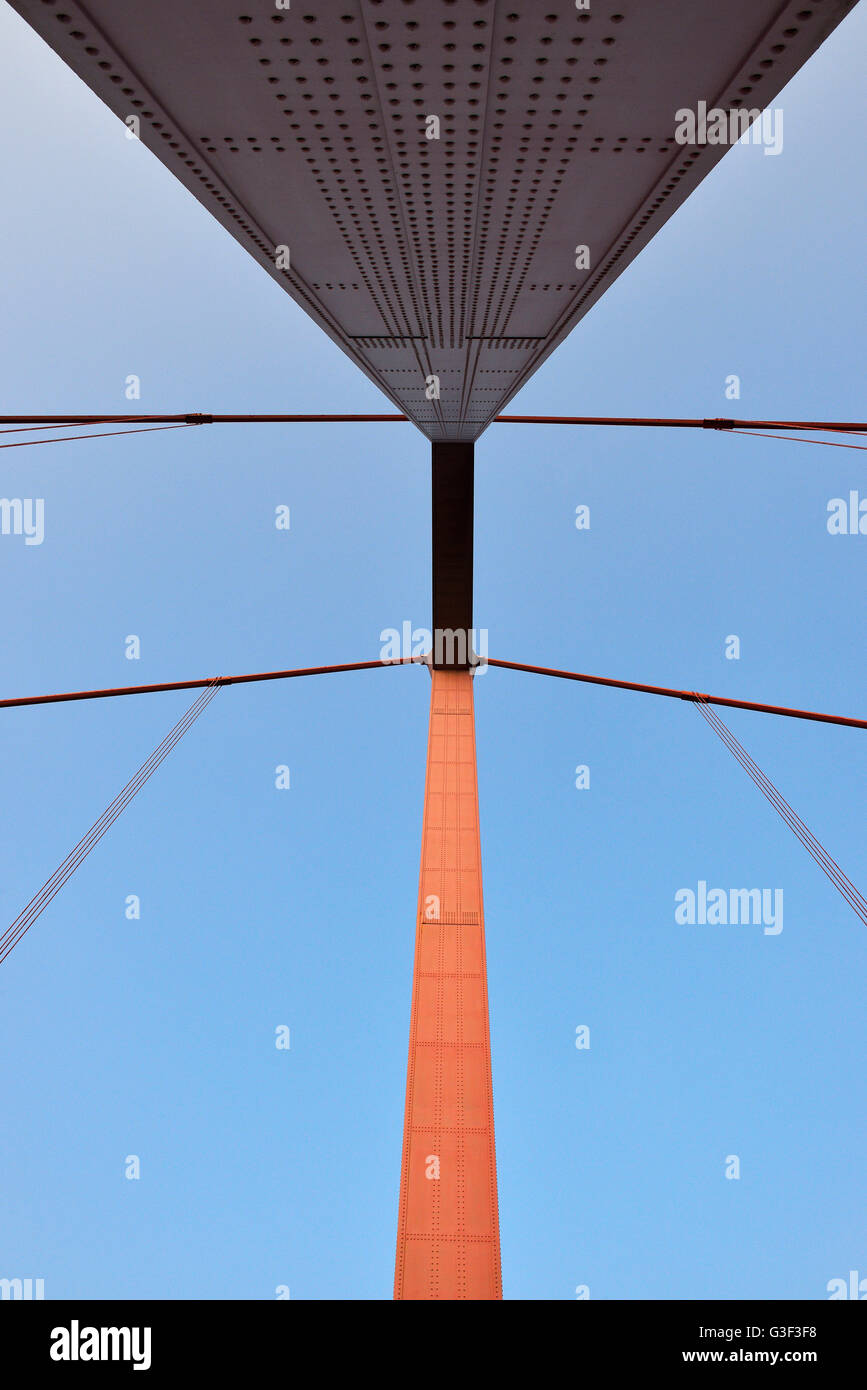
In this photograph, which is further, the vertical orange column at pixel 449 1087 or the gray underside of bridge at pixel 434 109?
the vertical orange column at pixel 449 1087

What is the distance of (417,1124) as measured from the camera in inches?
297

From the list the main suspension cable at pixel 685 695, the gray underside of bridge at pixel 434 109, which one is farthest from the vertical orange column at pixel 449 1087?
the gray underside of bridge at pixel 434 109

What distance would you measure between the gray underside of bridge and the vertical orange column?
7.33 metres

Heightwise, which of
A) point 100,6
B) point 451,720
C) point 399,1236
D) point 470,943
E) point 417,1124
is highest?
point 100,6

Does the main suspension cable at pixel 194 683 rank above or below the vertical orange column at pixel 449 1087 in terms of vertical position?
above

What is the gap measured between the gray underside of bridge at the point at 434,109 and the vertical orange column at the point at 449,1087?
24.0 feet

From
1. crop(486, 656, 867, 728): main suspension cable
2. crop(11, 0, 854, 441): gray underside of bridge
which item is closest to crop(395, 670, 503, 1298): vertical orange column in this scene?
crop(486, 656, 867, 728): main suspension cable

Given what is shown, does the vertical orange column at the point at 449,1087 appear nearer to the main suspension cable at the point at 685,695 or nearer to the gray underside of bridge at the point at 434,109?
the main suspension cable at the point at 685,695

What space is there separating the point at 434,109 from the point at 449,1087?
818cm

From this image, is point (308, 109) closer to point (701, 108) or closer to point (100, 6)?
point (100, 6)

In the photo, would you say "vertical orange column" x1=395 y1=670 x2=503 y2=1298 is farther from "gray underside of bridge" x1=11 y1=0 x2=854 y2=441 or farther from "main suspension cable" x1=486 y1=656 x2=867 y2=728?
"gray underside of bridge" x1=11 y1=0 x2=854 y2=441

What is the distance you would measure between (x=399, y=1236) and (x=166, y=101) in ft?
27.5

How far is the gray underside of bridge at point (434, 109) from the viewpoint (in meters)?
3.22
